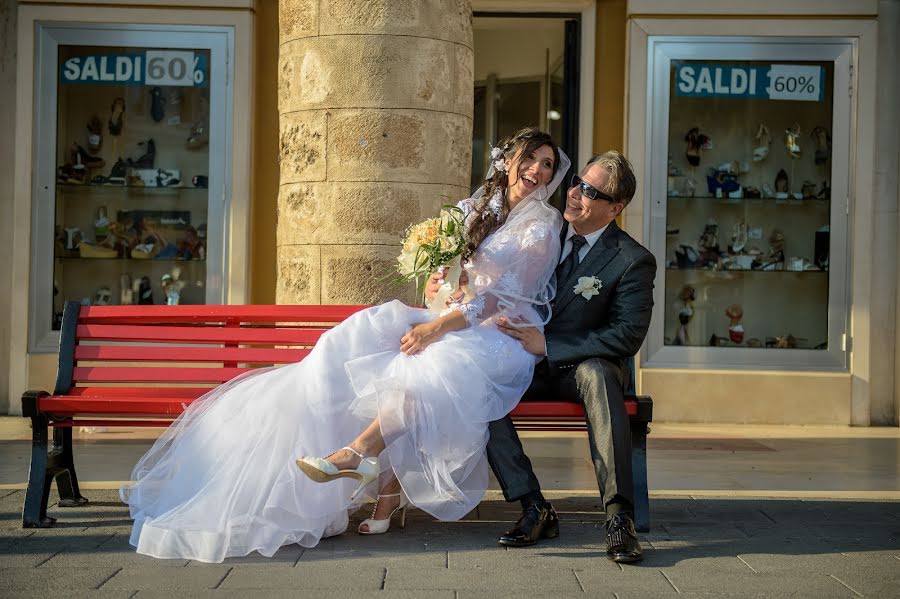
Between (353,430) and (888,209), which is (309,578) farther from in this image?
(888,209)

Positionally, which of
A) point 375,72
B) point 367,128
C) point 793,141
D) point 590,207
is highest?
point 793,141

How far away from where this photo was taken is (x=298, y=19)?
6.50m

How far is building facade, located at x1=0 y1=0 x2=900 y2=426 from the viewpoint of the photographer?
934 centimetres

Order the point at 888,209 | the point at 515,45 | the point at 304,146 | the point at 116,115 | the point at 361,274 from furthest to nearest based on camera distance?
the point at 515,45
the point at 116,115
the point at 888,209
the point at 304,146
the point at 361,274

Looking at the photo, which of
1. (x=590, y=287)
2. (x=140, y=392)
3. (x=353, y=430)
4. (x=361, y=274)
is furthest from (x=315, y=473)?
(x=361, y=274)

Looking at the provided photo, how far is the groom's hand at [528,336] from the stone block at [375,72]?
183 cm

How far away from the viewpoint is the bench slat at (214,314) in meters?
5.60

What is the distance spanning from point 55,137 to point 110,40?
35.7 inches

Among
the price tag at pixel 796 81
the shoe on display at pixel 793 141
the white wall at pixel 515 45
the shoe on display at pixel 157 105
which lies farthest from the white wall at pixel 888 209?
the shoe on display at pixel 157 105

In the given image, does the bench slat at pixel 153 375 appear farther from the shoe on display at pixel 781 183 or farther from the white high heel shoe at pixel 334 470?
the shoe on display at pixel 781 183

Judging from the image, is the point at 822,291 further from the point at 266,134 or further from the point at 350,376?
the point at 350,376

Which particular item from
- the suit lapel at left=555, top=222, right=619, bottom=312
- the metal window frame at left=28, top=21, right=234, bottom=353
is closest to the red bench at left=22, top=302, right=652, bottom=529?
the suit lapel at left=555, top=222, right=619, bottom=312

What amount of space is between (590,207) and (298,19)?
224cm

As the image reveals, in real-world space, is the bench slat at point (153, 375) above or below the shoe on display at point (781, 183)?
below
